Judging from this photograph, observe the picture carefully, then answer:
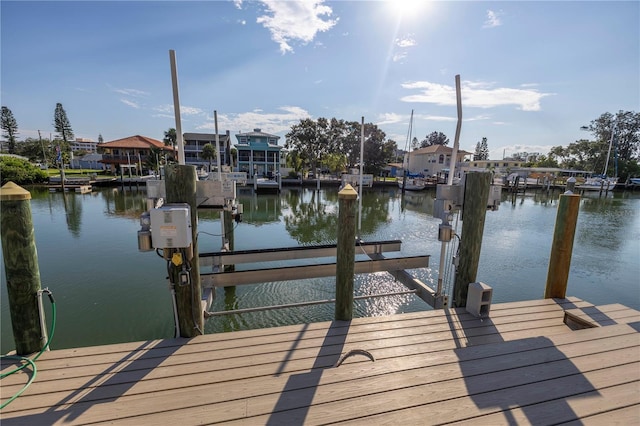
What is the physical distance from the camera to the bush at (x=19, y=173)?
27.4m

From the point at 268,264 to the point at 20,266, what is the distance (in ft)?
21.2

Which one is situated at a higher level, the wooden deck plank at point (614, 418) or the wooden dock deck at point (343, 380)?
the wooden deck plank at point (614, 418)

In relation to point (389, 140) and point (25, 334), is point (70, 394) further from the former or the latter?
point (389, 140)

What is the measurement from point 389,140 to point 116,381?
151 ft

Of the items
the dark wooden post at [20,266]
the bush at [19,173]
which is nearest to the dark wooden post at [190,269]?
the dark wooden post at [20,266]

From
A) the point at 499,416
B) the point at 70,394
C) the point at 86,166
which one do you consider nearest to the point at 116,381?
the point at 70,394

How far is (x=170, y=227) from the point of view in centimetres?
267

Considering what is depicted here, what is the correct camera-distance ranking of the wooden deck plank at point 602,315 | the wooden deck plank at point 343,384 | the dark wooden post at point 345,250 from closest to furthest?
the wooden deck plank at point 343,384 < the dark wooden post at point 345,250 < the wooden deck plank at point 602,315

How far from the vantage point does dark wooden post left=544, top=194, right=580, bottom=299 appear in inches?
164

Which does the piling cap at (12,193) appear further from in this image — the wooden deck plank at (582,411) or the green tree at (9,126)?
the green tree at (9,126)

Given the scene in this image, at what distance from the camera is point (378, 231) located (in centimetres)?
1357

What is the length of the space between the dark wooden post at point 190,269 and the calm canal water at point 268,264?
256cm

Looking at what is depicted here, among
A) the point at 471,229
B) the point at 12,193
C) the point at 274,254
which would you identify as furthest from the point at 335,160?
the point at 12,193

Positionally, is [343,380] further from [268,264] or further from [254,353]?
[268,264]
